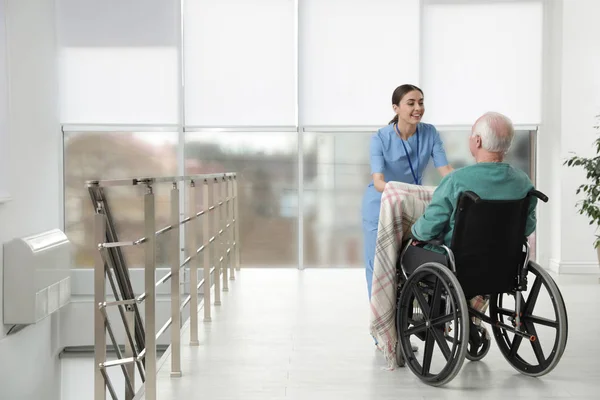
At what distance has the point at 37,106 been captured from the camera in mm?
6590

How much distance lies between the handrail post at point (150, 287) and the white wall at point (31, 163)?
315 cm

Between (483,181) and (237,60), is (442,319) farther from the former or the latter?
(237,60)

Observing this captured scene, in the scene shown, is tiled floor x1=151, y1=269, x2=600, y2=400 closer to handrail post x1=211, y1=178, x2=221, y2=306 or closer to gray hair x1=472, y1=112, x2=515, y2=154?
handrail post x1=211, y1=178, x2=221, y2=306

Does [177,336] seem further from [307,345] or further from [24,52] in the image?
[24,52]

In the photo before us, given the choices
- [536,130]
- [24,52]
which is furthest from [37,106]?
[536,130]

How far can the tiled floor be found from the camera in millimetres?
3328

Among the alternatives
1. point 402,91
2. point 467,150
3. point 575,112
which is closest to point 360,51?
point 467,150

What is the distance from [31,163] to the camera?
6488 millimetres

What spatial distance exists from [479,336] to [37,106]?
14.1 ft

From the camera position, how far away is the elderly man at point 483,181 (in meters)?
3.17

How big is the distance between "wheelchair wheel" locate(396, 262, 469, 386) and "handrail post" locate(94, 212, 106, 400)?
1.24m

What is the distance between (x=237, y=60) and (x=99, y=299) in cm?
459

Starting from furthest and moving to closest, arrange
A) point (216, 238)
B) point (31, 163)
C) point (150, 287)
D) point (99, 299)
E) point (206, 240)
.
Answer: point (31, 163) → point (216, 238) → point (206, 240) → point (150, 287) → point (99, 299)

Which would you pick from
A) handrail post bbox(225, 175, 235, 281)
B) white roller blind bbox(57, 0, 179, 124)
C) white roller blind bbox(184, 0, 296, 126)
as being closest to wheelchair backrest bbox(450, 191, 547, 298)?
handrail post bbox(225, 175, 235, 281)
